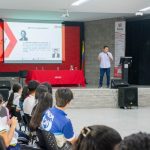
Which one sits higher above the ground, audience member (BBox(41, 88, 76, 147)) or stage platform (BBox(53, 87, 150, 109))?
audience member (BBox(41, 88, 76, 147))

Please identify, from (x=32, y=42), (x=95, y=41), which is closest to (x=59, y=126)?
(x=32, y=42)

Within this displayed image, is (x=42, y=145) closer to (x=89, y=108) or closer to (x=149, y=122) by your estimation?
(x=149, y=122)

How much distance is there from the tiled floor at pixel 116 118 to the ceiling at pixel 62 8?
3.30 m

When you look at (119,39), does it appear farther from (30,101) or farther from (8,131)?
(8,131)

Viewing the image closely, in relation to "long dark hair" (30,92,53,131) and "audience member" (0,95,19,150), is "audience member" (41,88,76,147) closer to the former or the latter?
"audience member" (0,95,19,150)

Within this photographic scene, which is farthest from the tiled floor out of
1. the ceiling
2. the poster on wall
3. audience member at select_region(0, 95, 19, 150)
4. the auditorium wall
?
the auditorium wall

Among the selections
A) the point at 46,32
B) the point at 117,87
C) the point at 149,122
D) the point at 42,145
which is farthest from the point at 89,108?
the point at 42,145

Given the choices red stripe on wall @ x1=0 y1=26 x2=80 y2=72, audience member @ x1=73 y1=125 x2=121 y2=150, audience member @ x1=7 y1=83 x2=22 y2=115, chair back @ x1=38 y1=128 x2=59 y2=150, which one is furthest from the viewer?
red stripe on wall @ x1=0 y1=26 x2=80 y2=72

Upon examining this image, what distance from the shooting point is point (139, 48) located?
14.2 meters

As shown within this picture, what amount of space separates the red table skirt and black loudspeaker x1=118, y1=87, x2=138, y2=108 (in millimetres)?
3419

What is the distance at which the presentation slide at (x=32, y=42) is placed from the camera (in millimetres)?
13047

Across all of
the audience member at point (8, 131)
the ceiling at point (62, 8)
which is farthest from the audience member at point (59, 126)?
the ceiling at point (62, 8)

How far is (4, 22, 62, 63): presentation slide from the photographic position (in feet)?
42.8

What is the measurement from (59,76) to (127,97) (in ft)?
12.4
